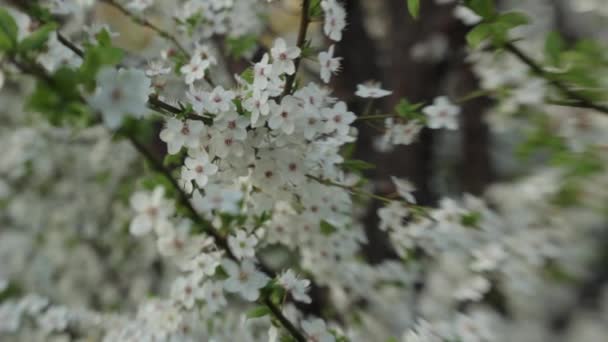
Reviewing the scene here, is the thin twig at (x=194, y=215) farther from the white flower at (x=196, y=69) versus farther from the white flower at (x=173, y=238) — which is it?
the white flower at (x=196, y=69)

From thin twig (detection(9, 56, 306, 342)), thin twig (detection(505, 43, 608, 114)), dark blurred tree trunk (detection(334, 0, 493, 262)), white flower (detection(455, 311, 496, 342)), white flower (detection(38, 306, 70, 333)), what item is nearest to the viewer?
thin twig (detection(9, 56, 306, 342))

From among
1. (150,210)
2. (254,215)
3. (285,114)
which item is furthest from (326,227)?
(150,210)

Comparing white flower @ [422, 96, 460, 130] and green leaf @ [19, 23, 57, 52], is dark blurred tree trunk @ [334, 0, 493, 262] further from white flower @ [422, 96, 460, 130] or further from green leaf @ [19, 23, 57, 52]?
green leaf @ [19, 23, 57, 52]

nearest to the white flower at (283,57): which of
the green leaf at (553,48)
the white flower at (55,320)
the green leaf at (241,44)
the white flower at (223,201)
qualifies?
the white flower at (223,201)

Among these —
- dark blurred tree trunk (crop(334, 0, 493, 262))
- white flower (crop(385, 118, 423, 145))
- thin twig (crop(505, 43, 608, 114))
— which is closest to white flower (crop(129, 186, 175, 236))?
white flower (crop(385, 118, 423, 145))

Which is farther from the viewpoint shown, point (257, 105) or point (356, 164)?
point (356, 164)

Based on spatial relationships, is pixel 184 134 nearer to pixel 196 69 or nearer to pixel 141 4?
pixel 196 69
